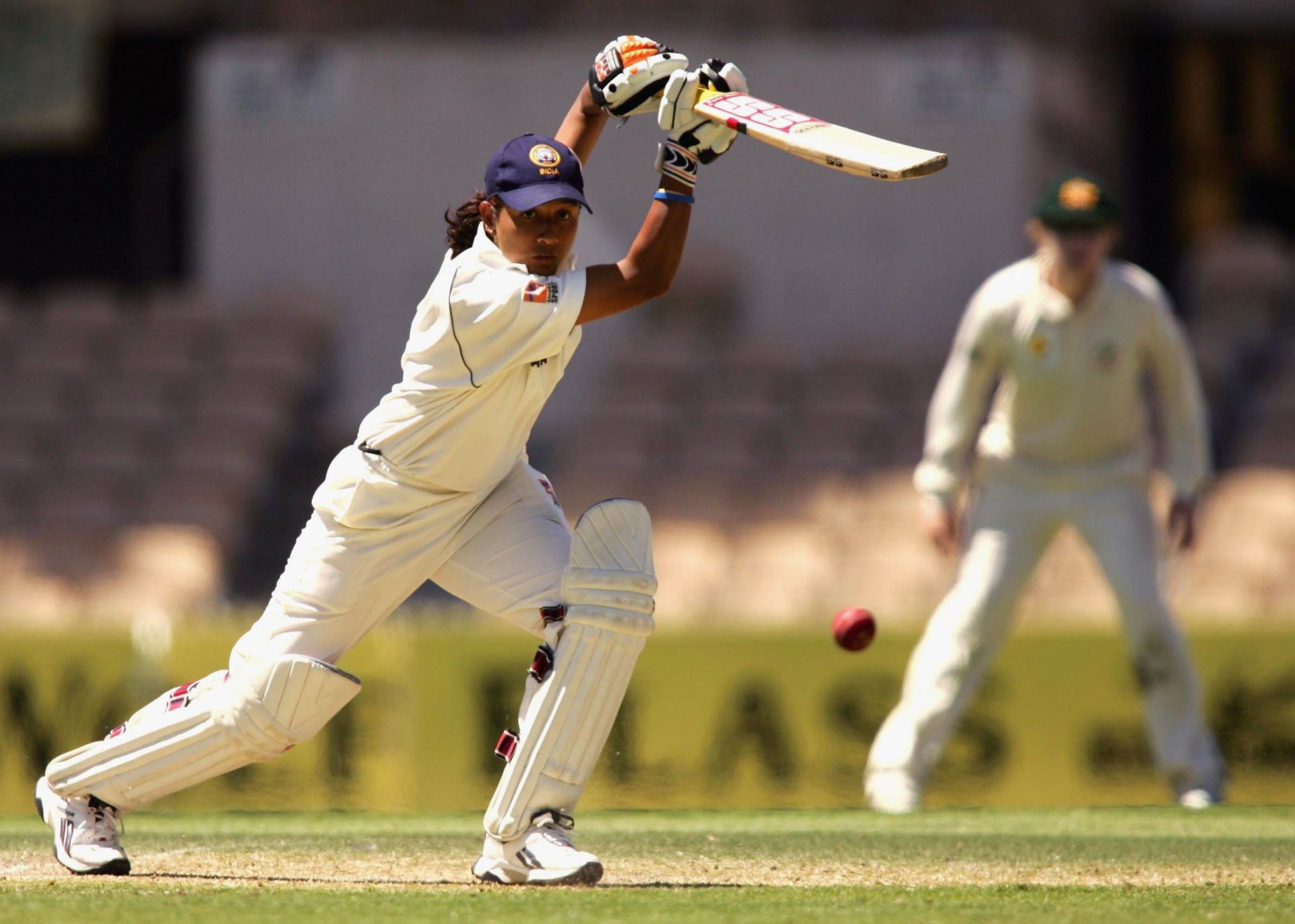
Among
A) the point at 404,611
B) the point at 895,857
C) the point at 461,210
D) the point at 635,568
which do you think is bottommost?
the point at 404,611

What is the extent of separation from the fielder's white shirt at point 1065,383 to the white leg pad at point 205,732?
2.73 m

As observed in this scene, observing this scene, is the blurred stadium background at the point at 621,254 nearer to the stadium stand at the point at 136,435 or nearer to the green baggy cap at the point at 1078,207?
the stadium stand at the point at 136,435

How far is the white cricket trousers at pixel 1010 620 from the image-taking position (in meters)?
6.22

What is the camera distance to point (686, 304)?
1133 cm

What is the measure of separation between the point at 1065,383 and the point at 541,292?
9.05 feet

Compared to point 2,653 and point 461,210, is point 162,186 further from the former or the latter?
point 461,210

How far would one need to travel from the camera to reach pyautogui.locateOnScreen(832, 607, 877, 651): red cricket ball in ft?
17.3

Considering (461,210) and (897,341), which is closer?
(461,210)

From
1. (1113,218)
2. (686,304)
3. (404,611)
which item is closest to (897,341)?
(686,304)

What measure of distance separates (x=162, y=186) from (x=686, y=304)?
424cm

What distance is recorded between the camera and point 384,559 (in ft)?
13.9

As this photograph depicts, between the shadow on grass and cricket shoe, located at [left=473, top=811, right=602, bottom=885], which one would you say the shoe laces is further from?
cricket shoe, located at [left=473, top=811, right=602, bottom=885]

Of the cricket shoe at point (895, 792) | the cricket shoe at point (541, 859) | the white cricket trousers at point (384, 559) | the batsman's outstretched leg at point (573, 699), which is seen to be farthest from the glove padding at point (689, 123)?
the cricket shoe at point (895, 792)

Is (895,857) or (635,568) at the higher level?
(635,568)
